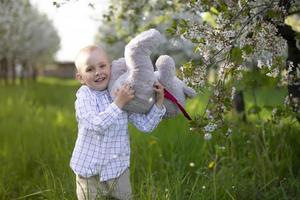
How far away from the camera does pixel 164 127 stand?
6301mm

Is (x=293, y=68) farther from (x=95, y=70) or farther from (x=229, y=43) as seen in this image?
(x=95, y=70)

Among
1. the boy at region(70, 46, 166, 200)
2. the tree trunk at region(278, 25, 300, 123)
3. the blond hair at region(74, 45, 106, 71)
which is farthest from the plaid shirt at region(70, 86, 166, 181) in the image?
the tree trunk at region(278, 25, 300, 123)

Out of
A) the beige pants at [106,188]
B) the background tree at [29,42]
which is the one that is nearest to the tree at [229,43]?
the beige pants at [106,188]

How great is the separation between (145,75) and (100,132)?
49cm

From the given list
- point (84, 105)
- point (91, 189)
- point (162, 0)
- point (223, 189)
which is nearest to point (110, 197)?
point (91, 189)

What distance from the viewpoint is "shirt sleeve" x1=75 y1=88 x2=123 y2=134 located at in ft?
10.7

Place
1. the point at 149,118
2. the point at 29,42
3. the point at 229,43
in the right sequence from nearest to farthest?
the point at 229,43
the point at 149,118
the point at 29,42

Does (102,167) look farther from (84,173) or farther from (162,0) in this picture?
(162,0)

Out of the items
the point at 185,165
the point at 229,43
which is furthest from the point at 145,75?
the point at 185,165

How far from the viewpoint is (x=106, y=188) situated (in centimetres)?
350

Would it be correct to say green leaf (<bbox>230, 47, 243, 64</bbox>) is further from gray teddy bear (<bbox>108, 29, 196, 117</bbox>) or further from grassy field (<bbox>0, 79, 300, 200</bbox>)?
grassy field (<bbox>0, 79, 300, 200</bbox>)

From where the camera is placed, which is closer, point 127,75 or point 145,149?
point 127,75

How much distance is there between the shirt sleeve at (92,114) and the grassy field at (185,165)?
681mm

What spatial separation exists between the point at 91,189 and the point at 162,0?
2523mm
